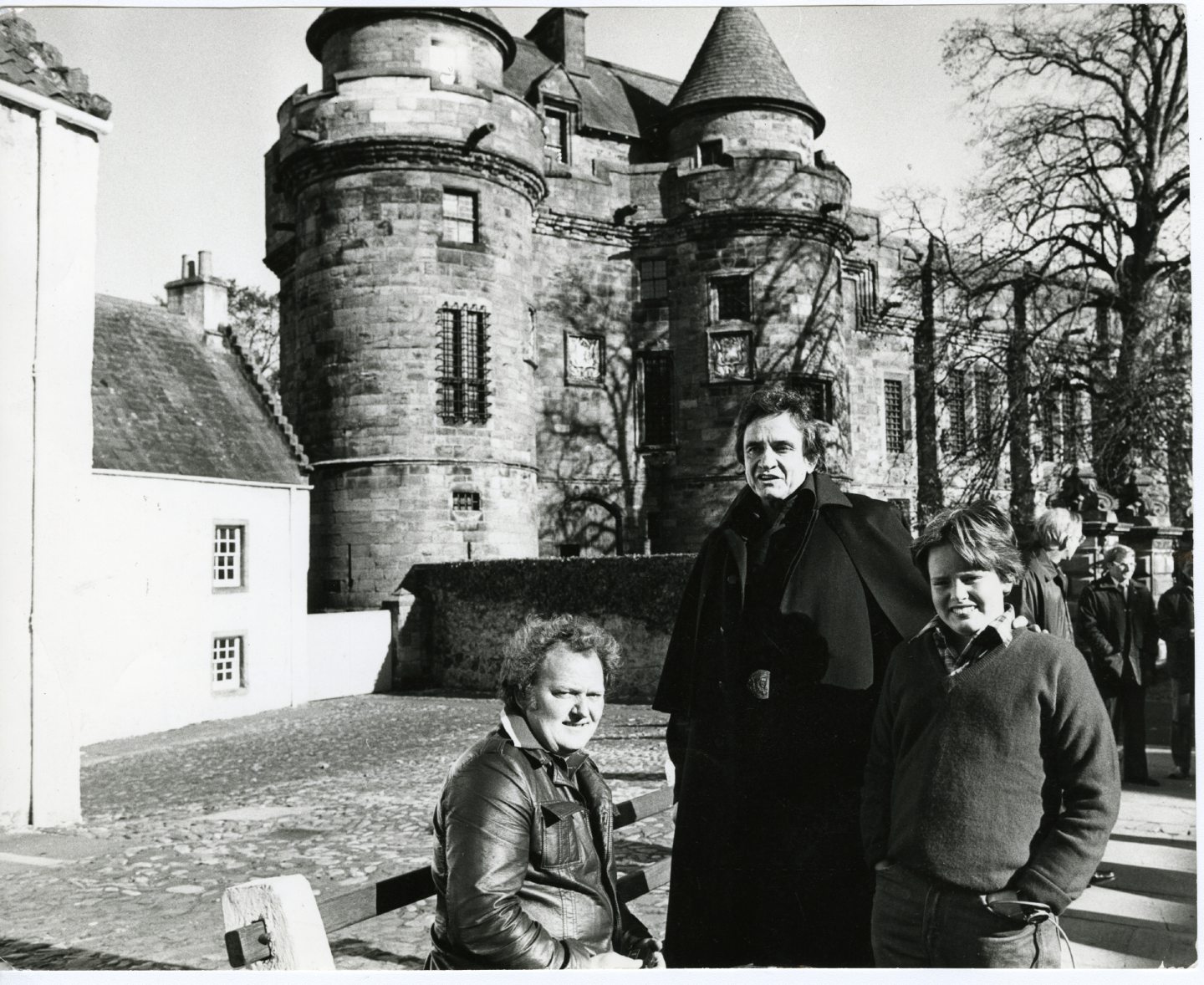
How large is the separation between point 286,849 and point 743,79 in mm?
20175

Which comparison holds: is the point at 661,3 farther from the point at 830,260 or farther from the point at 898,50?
the point at 830,260

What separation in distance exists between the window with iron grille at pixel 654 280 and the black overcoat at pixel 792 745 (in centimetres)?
2139

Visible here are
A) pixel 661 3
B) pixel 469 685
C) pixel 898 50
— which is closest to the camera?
pixel 661 3

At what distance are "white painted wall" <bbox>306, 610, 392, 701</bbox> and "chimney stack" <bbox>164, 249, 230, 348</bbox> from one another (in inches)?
221

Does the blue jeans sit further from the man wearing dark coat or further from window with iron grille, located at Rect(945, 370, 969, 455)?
window with iron grille, located at Rect(945, 370, 969, 455)

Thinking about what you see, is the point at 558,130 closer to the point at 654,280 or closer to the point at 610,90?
the point at 610,90

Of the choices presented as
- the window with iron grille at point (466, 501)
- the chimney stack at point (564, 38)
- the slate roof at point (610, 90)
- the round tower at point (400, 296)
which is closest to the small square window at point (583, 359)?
the round tower at point (400, 296)

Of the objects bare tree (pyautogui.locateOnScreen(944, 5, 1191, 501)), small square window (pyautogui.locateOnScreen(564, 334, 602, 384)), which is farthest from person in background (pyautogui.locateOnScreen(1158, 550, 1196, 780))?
small square window (pyautogui.locateOnScreen(564, 334, 602, 384))

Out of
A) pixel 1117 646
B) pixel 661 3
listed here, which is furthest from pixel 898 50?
pixel 1117 646

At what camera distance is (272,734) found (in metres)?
14.6

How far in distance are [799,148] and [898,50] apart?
2019cm

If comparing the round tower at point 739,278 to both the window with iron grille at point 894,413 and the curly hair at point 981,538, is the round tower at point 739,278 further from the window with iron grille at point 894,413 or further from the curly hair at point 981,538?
the curly hair at point 981,538

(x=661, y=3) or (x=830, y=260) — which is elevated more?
(x=830, y=260)

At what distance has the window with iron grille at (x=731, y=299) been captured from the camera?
23750mm
